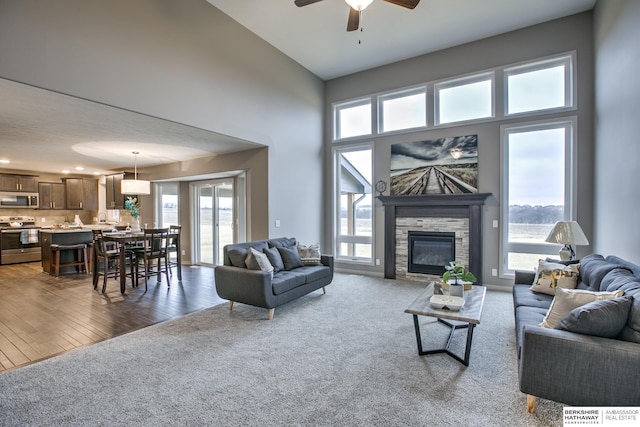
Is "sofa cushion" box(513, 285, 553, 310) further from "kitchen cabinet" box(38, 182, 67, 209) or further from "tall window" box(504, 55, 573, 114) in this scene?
"kitchen cabinet" box(38, 182, 67, 209)

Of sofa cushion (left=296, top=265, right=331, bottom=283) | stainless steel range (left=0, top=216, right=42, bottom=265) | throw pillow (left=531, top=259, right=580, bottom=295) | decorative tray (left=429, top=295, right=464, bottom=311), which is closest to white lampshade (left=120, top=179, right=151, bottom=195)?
sofa cushion (left=296, top=265, right=331, bottom=283)

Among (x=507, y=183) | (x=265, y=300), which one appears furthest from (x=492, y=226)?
(x=265, y=300)

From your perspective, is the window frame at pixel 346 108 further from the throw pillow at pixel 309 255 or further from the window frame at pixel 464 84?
the throw pillow at pixel 309 255

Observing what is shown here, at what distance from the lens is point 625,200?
3361mm

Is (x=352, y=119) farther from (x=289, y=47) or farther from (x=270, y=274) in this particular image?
(x=270, y=274)

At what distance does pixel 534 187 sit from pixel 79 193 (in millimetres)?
11522

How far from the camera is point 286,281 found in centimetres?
404

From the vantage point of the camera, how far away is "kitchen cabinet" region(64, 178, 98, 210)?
9031 mm

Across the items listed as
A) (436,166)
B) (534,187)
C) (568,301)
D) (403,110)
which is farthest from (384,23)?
(568,301)

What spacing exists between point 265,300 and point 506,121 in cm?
492

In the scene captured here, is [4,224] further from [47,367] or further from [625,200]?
[625,200]

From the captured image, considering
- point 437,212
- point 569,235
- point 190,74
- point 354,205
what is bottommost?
point 569,235

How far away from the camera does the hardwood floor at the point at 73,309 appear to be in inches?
124

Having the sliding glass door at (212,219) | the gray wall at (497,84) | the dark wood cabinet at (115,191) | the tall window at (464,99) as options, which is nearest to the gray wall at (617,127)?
the gray wall at (497,84)
